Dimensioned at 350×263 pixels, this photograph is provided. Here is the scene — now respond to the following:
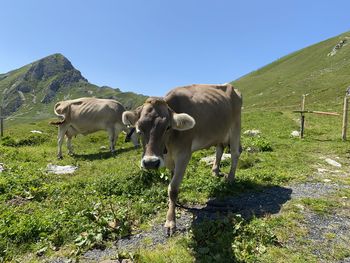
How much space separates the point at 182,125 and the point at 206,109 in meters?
1.76

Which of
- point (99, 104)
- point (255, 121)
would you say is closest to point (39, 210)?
point (99, 104)

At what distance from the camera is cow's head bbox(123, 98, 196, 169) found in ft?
20.3

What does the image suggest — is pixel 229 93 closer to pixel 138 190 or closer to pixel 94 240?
pixel 138 190

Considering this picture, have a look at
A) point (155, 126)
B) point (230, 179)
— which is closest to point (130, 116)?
point (155, 126)

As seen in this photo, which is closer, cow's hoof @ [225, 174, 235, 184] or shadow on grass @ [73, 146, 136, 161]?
cow's hoof @ [225, 174, 235, 184]

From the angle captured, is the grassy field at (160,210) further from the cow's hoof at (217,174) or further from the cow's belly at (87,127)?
the cow's belly at (87,127)

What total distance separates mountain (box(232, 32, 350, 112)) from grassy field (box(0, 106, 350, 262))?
38072 mm

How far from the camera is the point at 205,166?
12.0 meters

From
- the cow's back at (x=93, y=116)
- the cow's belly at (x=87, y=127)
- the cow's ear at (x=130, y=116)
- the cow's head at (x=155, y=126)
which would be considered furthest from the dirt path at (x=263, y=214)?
the cow's belly at (x=87, y=127)

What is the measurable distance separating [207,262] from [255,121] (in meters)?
22.1

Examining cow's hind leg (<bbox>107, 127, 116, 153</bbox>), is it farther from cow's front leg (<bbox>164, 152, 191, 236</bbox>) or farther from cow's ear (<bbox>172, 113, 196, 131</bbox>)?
cow's ear (<bbox>172, 113, 196, 131</bbox>)

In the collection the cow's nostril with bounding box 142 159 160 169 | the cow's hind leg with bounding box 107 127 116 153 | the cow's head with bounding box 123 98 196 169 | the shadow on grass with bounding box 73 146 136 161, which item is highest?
the cow's head with bounding box 123 98 196 169

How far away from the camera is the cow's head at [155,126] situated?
244 inches

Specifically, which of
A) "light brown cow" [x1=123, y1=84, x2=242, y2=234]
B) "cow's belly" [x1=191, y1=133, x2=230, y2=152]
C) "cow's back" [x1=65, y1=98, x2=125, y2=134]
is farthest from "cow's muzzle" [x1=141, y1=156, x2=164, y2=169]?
"cow's back" [x1=65, y1=98, x2=125, y2=134]
